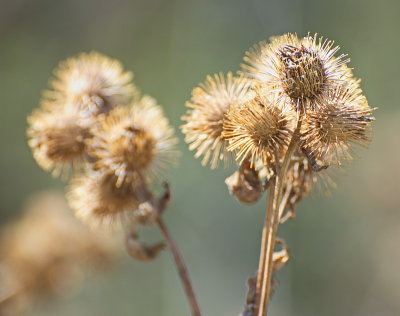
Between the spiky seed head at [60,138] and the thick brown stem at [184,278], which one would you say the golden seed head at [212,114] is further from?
the spiky seed head at [60,138]

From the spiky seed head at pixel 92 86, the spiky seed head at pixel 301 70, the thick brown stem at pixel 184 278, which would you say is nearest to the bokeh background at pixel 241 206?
the spiky seed head at pixel 92 86

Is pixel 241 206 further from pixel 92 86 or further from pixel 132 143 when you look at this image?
pixel 132 143

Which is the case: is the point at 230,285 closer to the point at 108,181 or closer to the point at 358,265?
the point at 358,265

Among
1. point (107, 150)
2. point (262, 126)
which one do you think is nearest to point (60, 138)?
point (107, 150)

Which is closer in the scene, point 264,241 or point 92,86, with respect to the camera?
point 264,241

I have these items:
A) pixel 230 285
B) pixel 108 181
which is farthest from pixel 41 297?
pixel 230 285

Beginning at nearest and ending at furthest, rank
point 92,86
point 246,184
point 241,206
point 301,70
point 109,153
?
point 301,70 → point 246,184 → point 109,153 → point 92,86 → point 241,206
